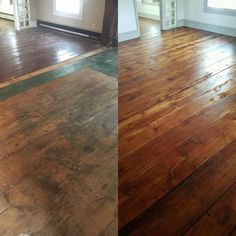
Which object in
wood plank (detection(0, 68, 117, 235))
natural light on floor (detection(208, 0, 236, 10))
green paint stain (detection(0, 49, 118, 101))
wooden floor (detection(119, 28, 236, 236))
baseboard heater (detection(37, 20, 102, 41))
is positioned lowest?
wooden floor (detection(119, 28, 236, 236))

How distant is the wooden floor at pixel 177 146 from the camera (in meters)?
0.93

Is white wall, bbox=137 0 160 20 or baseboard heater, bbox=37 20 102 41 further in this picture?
white wall, bbox=137 0 160 20

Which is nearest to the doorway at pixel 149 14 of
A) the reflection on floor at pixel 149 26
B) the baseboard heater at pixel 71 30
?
the reflection on floor at pixel 149 26

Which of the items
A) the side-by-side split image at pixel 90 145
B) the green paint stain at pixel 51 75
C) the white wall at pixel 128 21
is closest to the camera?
the side-by-side split image at pixel 90 145

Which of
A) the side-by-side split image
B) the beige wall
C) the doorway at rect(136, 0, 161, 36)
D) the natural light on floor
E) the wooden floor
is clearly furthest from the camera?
the doorway at rect(136, 0, 161, 36)

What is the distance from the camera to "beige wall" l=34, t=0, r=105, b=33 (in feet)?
1.66

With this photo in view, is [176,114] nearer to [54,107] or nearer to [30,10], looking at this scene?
[54,107]

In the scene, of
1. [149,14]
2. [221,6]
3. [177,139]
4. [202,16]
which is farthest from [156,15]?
[177,139]

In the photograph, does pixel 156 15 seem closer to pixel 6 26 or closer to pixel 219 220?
pixel 219 220

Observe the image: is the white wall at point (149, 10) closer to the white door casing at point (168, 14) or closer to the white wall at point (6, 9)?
the white door casing at point (168, 14)

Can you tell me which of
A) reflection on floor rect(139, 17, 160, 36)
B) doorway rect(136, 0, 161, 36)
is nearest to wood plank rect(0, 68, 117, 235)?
reflection on floor rect(139, 17, 160, 36)

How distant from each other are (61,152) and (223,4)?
2992mm

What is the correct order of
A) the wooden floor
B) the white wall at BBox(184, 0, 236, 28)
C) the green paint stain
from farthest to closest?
the white wall at BBox(184, 0, 236, 28), the wooden floor, the green paint stain

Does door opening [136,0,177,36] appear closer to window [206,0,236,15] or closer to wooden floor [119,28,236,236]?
window [206,0,236,15]
